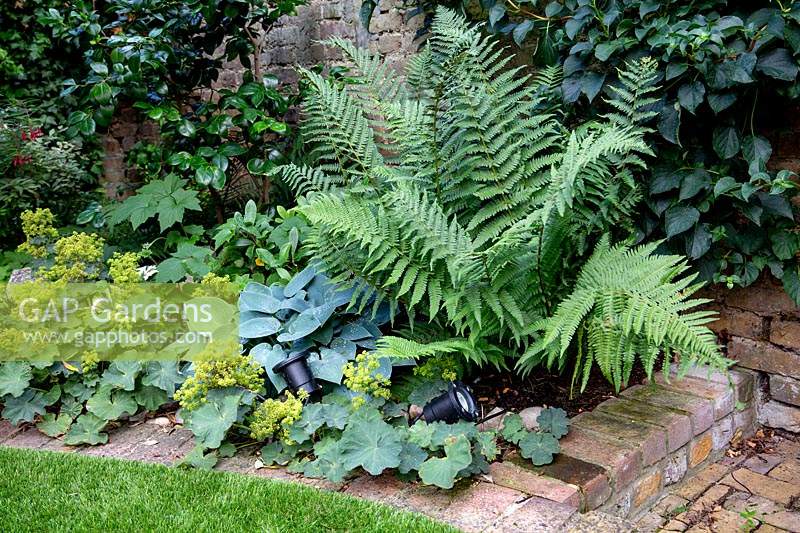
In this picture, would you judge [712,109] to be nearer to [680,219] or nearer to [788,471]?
[680,219]

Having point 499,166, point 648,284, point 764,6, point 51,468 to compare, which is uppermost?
point 764,6

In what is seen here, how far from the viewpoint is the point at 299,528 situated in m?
1.66

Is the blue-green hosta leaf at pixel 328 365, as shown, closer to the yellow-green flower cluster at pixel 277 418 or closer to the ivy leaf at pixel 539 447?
the yellow-green flower cluster at pixel 277 418

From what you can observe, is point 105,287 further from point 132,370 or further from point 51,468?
point 51,468

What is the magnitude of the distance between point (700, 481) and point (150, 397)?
1.87 m

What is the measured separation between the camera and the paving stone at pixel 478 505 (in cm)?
165

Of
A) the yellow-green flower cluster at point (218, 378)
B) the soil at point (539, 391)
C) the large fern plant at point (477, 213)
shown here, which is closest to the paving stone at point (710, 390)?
the soil at point (539, 391)

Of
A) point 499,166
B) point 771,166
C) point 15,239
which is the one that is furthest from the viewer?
point 15,239

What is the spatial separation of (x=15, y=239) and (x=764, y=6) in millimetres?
4100

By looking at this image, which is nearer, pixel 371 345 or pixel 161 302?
pixel 371 345

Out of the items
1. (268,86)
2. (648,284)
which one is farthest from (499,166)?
(268,86)

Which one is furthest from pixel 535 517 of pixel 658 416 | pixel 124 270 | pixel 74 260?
pixel 74 260

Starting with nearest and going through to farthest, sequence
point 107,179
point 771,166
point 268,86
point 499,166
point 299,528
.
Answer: point 299,528, point 499,166, point 771,166, point 268,86, point 107,179

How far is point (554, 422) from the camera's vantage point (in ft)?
6.58
